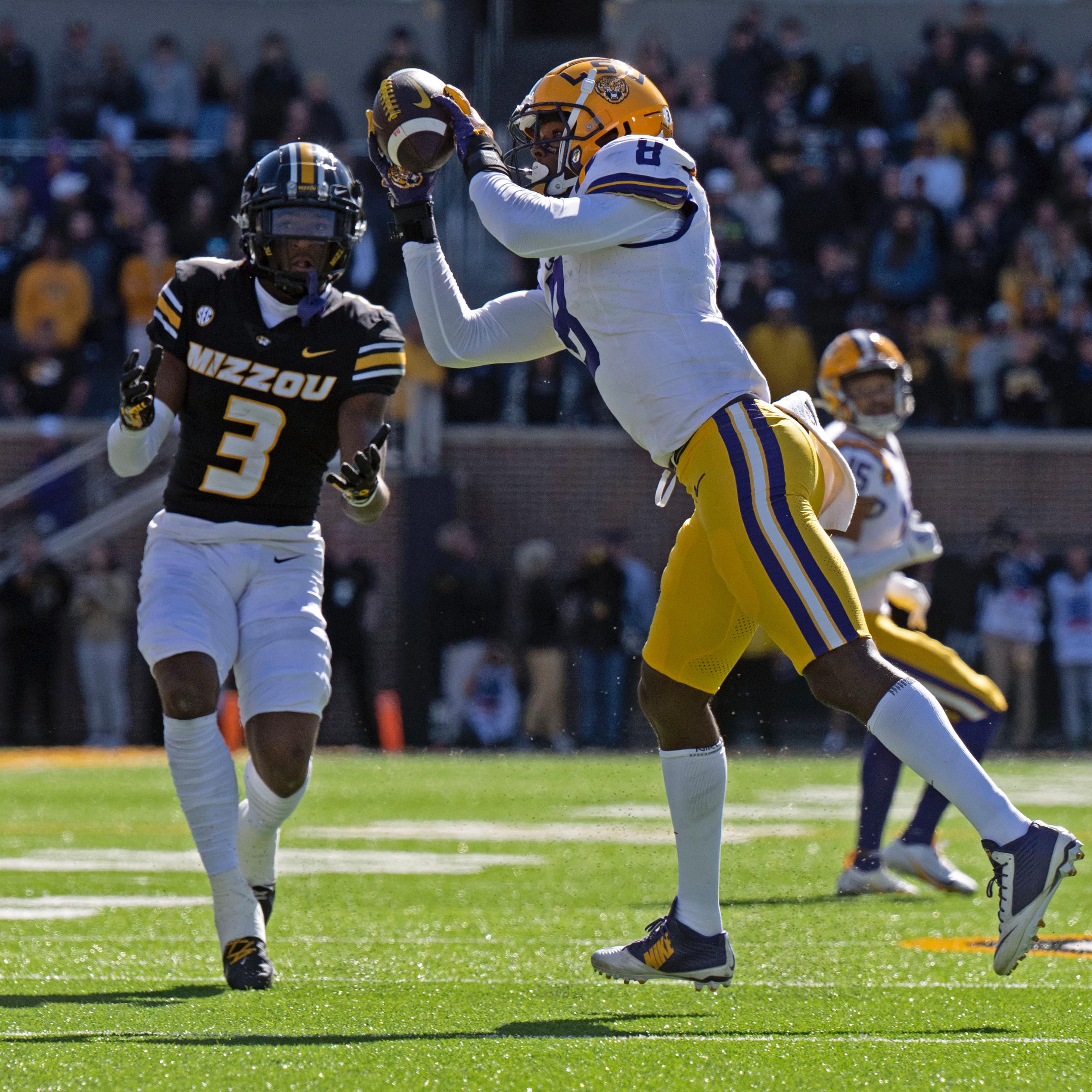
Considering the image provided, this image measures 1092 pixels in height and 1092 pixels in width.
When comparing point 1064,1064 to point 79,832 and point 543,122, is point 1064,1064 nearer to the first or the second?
point 543,122

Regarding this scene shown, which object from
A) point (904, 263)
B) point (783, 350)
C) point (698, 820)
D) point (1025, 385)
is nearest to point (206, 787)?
point (698, 820)

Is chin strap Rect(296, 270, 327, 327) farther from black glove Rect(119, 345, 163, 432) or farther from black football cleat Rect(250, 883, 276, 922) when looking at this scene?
black football cleat Rect(250, 883, 276, 922)

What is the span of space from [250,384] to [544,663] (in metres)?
9.85

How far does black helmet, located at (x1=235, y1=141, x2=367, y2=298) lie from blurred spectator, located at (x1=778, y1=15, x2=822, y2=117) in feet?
40.2

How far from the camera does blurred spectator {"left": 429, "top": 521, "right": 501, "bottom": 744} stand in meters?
14.1

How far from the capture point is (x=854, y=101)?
1627 centimetres

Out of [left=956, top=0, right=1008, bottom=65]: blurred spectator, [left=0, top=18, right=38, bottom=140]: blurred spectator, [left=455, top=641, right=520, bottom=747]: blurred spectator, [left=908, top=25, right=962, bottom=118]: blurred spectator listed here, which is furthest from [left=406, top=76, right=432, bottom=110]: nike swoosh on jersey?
[left=0, top=18, right=38, bottom=140]: blurred spectator

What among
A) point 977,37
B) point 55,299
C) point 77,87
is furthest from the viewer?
point 77,87

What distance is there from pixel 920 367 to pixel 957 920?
9476 mm

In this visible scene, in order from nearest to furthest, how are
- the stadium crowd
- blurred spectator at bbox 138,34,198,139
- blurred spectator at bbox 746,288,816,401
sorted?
blurred spectator at bbox 746,288,816,401, the stadium crowd, blurred spectator at bbox 138,34,198,139

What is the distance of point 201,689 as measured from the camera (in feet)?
14.0

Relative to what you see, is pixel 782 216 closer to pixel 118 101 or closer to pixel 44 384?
pixel 118 101

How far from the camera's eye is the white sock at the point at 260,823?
4508 mm

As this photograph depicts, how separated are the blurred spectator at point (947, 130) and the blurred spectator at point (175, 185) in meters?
5.95
